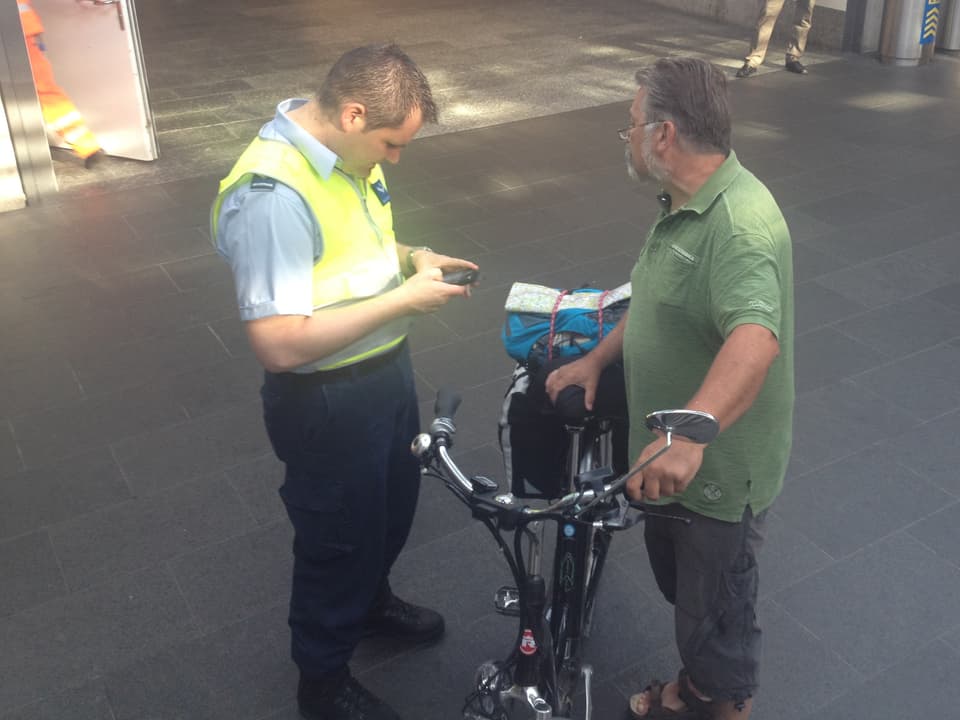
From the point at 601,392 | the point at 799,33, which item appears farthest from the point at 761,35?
the point at 601,392

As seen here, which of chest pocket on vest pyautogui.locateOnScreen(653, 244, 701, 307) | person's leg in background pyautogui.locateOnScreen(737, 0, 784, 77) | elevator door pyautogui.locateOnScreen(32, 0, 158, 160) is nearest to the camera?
chest pocket on vest pyautogui.locateOnScreen(653, 244, 701, 307)

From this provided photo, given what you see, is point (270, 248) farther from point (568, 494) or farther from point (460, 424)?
point (460, 424)

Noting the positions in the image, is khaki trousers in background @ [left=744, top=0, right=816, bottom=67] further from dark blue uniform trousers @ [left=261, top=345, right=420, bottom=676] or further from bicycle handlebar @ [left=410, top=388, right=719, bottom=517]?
bicycle handlebar @ [left=410, top=388, right=719, bottom=517]

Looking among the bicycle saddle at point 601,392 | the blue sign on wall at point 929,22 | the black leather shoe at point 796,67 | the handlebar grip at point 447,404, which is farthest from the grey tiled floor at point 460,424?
the blue sign on wall at point 929,22

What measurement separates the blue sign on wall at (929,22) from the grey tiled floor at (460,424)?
4.33ft

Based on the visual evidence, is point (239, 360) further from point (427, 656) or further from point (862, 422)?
point (862, 422)

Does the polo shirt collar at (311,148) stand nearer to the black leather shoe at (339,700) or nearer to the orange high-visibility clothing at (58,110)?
the black leather shoe at (339,700)

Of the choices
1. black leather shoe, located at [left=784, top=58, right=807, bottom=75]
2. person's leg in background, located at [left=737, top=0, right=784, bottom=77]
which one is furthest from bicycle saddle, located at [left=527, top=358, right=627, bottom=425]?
black leather shoe, located at [left=784, top=58, right=807, bottom=75]

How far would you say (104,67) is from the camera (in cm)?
763

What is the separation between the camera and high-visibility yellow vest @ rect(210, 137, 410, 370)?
237 cm

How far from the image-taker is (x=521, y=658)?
2434mm

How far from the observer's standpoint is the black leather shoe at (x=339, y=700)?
2967 millimetres

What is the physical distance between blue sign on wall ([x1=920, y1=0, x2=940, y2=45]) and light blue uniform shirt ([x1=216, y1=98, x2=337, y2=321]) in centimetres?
940

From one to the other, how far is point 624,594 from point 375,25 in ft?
33.7
